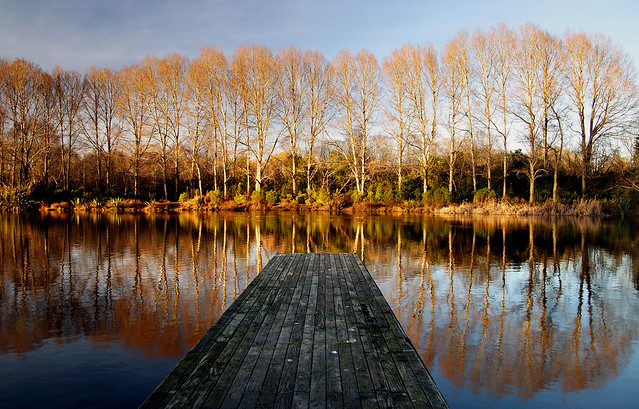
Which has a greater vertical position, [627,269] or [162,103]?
[162,103]

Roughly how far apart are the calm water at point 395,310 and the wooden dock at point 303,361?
41.5 inches

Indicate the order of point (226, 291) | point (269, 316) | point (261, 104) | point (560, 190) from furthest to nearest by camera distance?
point (261, 104)
point (560, 190)
point (226, 291)
point (269, 316)

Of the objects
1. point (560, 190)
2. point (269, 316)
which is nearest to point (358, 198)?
point (560, 190)

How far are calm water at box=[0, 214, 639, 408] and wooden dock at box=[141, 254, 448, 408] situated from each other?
1.05 meters

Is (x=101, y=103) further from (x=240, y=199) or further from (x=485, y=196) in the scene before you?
(x=485, y=196)

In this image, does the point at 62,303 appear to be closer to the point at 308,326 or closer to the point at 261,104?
the point at 308,326

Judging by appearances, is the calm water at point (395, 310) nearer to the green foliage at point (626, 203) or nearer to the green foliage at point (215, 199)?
the green foliage at point (626, 203)

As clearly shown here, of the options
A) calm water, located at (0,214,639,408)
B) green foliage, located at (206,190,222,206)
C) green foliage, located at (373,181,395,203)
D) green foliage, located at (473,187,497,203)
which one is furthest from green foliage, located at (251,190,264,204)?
calm water, located at (0,214,639,408)

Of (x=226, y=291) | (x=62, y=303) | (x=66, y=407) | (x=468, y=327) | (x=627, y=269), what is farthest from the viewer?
(x=627, y=269)

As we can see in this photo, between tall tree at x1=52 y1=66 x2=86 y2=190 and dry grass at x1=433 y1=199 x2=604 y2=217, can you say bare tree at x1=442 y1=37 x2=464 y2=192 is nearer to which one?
dry grass at x1=433 y1=199 x2=604 y2=217

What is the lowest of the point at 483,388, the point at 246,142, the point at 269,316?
the point at 483,388

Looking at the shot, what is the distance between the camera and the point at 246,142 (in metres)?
35.9

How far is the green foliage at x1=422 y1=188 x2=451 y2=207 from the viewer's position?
3033 cm

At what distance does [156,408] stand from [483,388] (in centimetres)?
338
